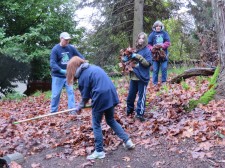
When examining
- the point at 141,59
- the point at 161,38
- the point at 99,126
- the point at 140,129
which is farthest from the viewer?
the point at 161,38

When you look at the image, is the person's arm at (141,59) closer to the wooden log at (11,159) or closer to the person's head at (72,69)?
the person's head at (72,69)

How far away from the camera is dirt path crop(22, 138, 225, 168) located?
14.4 feet

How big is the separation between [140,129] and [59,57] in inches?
117

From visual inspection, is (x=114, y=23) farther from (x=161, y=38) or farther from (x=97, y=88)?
(x=97, y=88)

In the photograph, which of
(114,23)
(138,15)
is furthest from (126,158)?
(114,23)

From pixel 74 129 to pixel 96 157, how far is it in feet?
4.78

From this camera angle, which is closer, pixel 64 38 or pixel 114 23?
pixel 64 38

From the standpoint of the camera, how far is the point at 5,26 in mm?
15844

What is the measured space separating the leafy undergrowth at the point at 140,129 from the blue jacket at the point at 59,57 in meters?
1.15

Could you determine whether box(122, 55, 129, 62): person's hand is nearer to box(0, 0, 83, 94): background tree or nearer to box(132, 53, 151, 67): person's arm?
box(132, 53, 151, 67): person's arm

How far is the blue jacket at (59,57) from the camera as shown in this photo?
7.50 m

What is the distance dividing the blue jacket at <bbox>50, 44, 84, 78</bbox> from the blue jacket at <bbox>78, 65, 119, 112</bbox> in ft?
9.38

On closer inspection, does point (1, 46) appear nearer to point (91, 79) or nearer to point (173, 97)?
point (173, 97)

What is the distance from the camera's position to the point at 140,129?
19.1 feet
